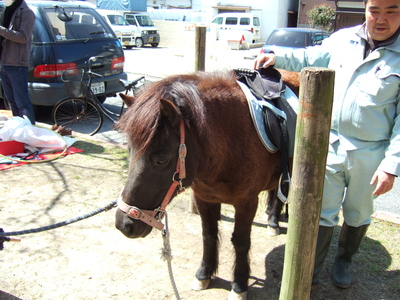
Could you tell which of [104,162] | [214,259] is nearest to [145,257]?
[214,259]

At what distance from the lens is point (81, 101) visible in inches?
265

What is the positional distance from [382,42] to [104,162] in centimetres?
398

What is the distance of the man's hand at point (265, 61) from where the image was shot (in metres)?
2.89

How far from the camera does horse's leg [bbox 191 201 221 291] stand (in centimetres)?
288

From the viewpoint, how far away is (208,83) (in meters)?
2.50

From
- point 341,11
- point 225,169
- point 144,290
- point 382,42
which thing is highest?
point 341,11

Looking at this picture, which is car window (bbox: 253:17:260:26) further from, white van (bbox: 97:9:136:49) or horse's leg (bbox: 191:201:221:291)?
horse's leg (bbox: 191:201:221:291)

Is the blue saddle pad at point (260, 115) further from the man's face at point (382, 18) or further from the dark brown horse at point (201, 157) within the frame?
the man's face at point (382, 18)

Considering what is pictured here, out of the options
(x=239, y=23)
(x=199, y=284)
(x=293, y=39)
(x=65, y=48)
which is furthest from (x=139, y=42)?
(x=199, y=284)

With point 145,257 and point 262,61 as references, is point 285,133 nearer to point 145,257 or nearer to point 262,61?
point 262,61

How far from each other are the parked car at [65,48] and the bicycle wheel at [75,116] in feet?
0.60

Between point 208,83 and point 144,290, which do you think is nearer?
point 208,83

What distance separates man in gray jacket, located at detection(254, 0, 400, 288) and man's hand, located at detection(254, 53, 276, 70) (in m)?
0.33

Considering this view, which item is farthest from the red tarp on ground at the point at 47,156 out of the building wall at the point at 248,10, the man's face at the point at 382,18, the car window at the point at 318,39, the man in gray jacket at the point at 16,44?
the building wall at the point at 248,10
